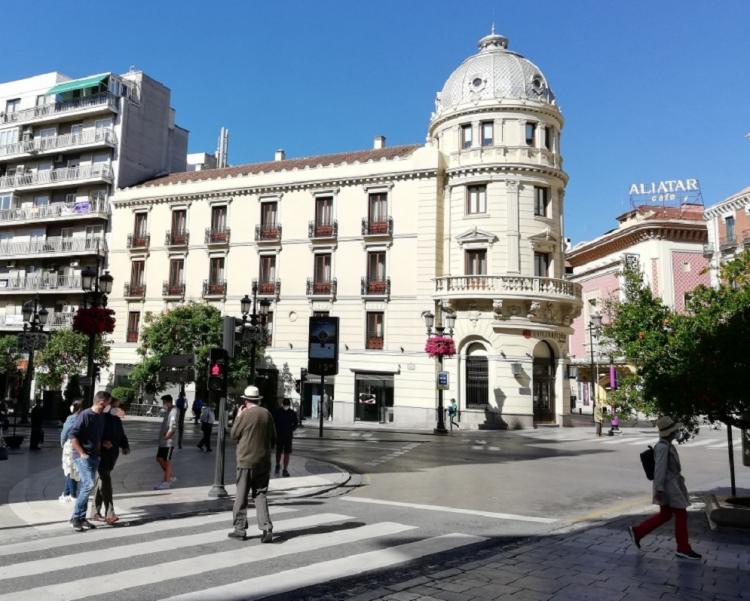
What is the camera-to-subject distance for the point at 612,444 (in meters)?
24.2

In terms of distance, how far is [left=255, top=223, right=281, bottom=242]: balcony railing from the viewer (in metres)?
36.9

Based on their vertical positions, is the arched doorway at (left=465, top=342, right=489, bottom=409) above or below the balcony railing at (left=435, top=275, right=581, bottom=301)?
below

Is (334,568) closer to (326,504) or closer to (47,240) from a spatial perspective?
(326,504)

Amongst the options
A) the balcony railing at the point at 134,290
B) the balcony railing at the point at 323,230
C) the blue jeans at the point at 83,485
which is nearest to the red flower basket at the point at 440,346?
the balcony railing at the point at 323,230

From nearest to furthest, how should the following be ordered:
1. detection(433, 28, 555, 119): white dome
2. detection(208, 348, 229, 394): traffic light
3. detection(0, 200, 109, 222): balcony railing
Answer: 1. detection(208, 348, 229, 394): traffic light
2. detection(433, 28, 555, 119): white dome
3. detection(0, 200, 109, 222): balcony railing

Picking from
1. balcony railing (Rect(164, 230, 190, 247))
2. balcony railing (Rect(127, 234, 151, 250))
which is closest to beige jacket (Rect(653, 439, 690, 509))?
balcony railing (Rect(164, 230, 190, 247))

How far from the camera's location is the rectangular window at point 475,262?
32.9 metres

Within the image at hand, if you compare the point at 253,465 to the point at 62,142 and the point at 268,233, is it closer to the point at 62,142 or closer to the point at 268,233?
the point at 268,233

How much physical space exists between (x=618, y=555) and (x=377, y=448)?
542 inches

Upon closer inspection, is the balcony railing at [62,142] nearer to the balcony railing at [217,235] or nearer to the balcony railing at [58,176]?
the balcony railing at [58,176]

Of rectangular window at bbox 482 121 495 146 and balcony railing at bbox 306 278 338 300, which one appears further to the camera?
balcony railing at bbox 306 278 338 300

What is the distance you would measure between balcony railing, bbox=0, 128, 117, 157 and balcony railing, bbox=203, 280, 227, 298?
13184 mm

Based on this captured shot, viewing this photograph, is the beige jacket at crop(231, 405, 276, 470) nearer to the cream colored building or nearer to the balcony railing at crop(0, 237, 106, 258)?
the cream colored building

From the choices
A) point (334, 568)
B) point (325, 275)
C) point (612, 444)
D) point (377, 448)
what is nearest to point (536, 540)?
point (334, 568)
